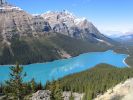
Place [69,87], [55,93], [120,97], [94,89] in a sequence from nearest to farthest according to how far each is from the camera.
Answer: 1. [55,93]
2. [120,97]
3. [94,89]
4. [69,87]

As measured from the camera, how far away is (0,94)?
156 metres

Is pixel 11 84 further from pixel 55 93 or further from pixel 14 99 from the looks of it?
pixel 55 93

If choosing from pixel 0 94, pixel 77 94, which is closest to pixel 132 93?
pixel 77 94

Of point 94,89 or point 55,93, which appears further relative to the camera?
point 94,89

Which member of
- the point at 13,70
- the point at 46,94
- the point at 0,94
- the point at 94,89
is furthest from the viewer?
the point at 0,94

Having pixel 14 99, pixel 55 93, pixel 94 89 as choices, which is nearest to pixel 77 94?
pixel 94 89

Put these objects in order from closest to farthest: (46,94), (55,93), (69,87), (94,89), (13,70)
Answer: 1. (13,70)
2. (55,93)
3. (46,94)
4. (94,89)
5. (69,87)

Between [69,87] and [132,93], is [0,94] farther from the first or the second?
[132,93]

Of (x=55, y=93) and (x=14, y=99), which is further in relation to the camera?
(x=55, y=93)

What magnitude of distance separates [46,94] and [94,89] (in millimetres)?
30630

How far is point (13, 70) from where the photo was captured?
43344 millimetres

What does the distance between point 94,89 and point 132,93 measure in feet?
92.3

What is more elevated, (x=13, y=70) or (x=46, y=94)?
(x=13, y=70)

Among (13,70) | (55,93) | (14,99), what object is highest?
(13,70)
